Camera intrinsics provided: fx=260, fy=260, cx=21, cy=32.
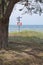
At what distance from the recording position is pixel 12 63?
370 inches

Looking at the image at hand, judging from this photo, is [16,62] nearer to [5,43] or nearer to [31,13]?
[5,43]

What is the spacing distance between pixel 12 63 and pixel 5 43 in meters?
3.59

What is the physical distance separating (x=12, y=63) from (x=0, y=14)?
366 cm

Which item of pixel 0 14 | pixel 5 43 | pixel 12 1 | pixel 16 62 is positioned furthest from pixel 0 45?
pixel 16 62

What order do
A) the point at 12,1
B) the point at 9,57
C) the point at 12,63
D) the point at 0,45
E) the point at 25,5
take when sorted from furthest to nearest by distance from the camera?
1. the point at 25,5
2. the point at 0,45
3. the point at 12,1
4. the point at 9,57
5. the point at 12,63

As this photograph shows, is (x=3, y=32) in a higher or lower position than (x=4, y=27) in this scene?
lower

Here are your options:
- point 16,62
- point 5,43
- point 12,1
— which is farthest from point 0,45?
point 16,62

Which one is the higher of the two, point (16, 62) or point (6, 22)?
point (6, 22)

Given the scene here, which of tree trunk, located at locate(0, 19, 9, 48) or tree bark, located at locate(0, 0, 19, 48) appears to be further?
tree trunk, located at locate(0, 19, 9, 48)

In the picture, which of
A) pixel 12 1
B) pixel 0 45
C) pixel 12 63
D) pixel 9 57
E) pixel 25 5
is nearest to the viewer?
pixel 12 63

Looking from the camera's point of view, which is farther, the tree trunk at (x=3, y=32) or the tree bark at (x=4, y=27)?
the tree trunk at (x=3, y=32)

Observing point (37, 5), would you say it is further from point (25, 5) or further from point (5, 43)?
point (5, 43)

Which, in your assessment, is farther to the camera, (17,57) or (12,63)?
(17,57)

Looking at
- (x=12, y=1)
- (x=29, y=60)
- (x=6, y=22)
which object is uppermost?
(x=12, y=1)
